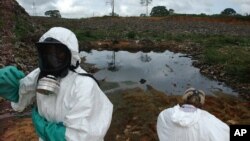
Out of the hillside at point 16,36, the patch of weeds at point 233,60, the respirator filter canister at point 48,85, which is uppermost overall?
the respirator filter canister at point 48,85

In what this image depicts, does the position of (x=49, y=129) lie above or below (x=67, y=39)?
below

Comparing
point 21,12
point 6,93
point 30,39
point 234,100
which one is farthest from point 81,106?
point 21,12

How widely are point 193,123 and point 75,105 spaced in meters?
1.92

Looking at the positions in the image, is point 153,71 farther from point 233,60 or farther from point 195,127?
point 195,127

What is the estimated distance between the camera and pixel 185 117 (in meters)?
4.17

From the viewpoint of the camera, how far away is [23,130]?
7.79 meters

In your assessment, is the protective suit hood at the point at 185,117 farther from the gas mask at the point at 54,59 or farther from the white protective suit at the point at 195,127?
the gas mask at the point at 54,59

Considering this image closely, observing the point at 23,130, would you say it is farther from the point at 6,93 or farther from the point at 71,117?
the point at 71,117

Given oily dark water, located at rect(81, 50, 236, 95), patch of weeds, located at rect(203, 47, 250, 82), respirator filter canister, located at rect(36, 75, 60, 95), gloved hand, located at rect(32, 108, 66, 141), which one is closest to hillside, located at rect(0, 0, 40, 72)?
oily dark water, located at rect(81, 50, 236, 95)

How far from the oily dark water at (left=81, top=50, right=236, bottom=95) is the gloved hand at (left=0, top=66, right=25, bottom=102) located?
9.58 meters

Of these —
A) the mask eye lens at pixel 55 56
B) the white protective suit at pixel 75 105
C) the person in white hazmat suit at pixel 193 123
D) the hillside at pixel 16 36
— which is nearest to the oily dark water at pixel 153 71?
the hillside at pixel 16 36

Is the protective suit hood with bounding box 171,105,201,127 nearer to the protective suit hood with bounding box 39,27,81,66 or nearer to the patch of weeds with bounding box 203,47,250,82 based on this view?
the protective suit hood with bounding box 39,27,81,66

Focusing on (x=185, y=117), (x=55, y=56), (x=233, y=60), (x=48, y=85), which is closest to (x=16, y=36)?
(x=233, y=60)

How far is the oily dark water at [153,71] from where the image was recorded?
13.3 meters
